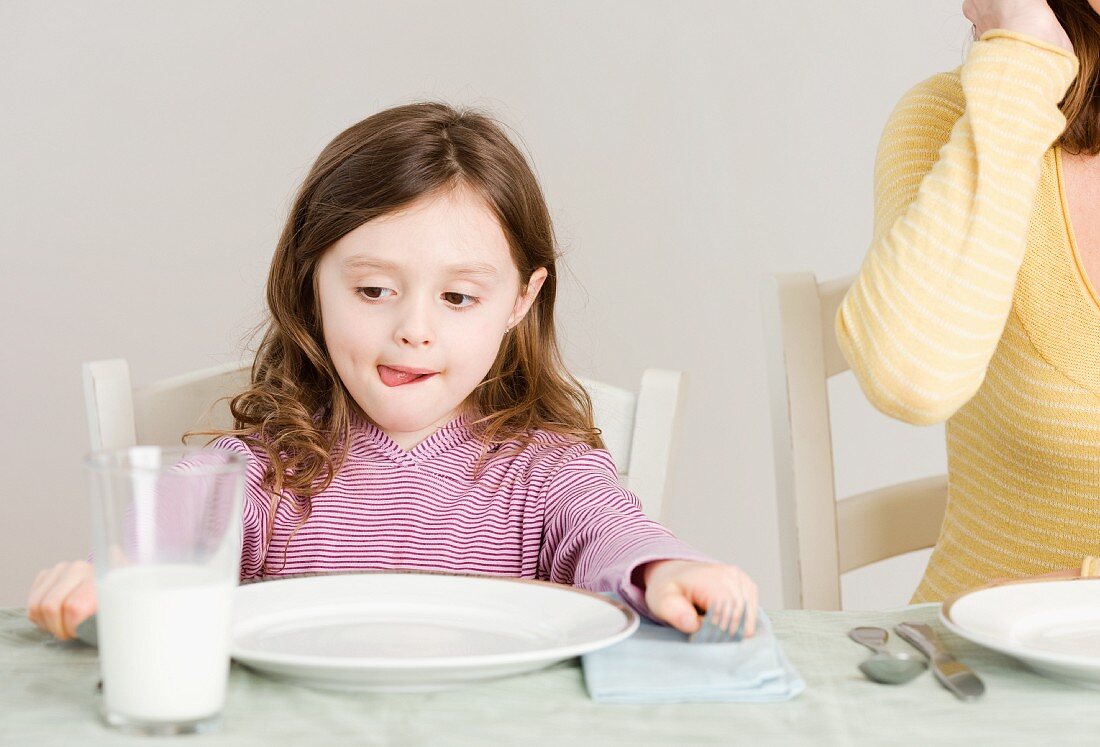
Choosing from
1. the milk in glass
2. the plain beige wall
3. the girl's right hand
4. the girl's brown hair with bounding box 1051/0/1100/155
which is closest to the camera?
the milk in glass

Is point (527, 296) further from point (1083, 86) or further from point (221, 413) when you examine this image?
point (1083, 86)

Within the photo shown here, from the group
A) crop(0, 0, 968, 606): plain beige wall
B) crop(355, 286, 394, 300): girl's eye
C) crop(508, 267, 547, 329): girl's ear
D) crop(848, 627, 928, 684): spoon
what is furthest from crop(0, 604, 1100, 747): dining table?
crop(0, 0, 968, 606): plain beige wall

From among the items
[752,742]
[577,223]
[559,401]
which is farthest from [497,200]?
[577,223]

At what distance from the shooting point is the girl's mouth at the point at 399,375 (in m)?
1.11

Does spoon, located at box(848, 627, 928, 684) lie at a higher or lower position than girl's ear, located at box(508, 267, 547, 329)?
lower

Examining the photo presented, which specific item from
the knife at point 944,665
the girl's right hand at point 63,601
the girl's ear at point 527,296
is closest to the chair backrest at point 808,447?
the girl's ear at point 527,296

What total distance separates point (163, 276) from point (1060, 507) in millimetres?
1739

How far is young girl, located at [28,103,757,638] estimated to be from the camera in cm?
110

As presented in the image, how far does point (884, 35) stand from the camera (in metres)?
2.32

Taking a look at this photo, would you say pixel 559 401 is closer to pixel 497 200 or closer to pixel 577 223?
pixel 497 200

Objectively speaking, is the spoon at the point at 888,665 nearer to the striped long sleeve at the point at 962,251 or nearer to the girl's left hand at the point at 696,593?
the girl's left hand at the point at 696,593

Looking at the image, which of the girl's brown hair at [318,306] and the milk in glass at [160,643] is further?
the girl's brown hair at [318,306]

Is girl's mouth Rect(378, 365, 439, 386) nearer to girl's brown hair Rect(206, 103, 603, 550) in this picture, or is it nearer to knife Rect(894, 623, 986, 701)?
girl's brown hair Rect(206, 103, 603, 550)

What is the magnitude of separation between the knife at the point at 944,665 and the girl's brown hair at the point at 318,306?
0.52m
